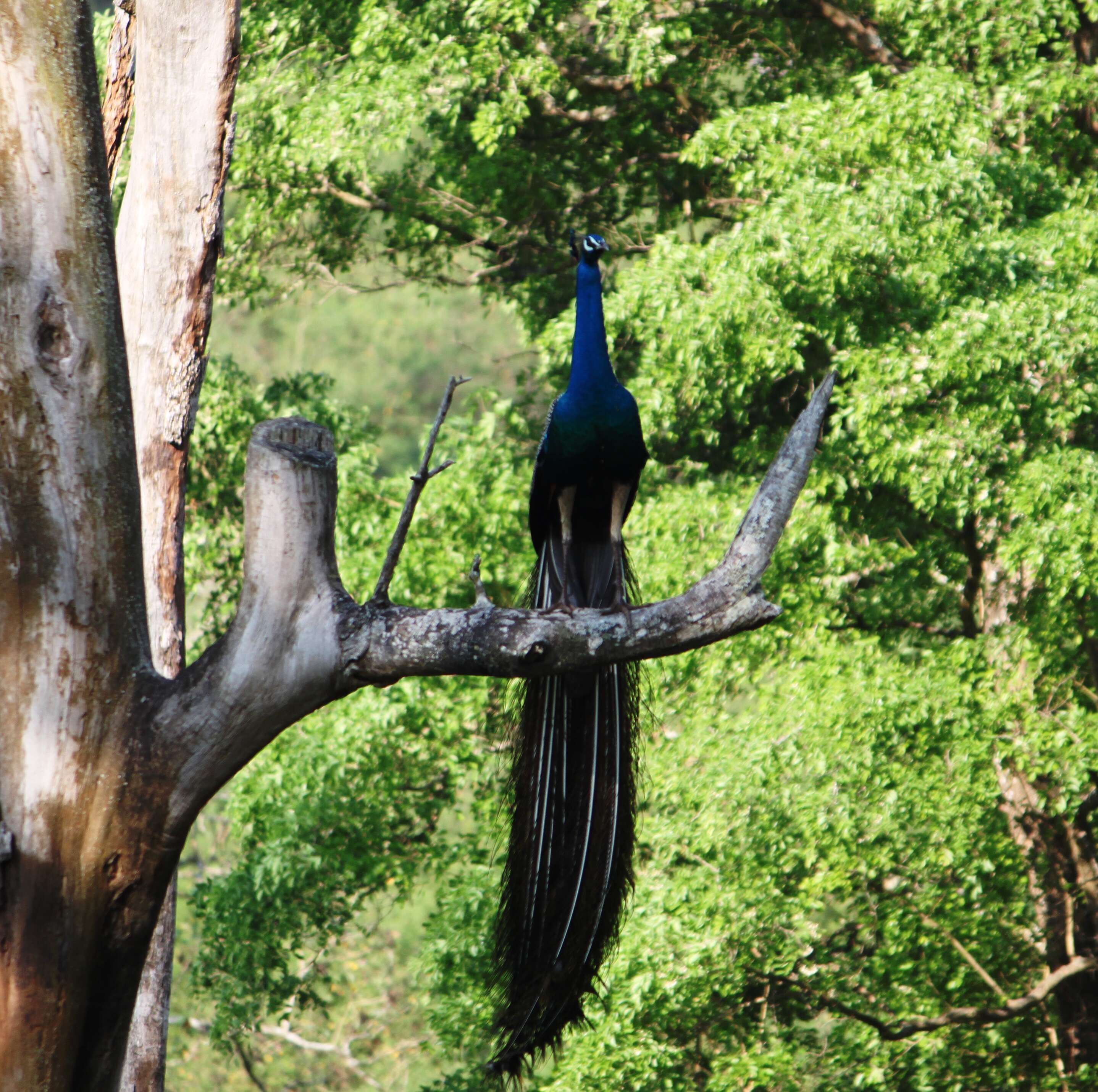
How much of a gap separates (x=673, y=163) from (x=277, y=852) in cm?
581

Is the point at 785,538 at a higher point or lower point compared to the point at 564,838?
higher

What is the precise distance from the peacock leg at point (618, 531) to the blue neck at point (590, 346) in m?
0.37

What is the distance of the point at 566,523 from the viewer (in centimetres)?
479

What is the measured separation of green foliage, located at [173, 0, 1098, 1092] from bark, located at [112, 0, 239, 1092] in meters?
2.17


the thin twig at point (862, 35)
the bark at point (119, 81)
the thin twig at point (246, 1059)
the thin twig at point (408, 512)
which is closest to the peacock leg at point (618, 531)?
the thin twig at point (408, 512)

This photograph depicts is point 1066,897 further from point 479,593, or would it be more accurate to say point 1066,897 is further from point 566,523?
point 479,593

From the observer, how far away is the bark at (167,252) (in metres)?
4.68

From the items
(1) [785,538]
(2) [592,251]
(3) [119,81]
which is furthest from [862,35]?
(3) [119,81]

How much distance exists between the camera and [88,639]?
10.1ft

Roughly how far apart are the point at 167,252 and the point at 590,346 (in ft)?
5.07

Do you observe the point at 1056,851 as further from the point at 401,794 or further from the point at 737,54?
the point at 737,54

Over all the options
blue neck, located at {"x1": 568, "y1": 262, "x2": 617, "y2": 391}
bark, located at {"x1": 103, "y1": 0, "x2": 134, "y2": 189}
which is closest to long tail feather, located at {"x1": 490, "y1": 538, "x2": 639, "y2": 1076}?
blue neck, located at {"x1": 568, "y1": 262, "x2": 617, "y2": 391}

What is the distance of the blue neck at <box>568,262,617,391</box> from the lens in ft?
15.0

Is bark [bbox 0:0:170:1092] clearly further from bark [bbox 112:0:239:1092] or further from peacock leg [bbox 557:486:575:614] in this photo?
peacock leg [bbox 557:486:575:614]
